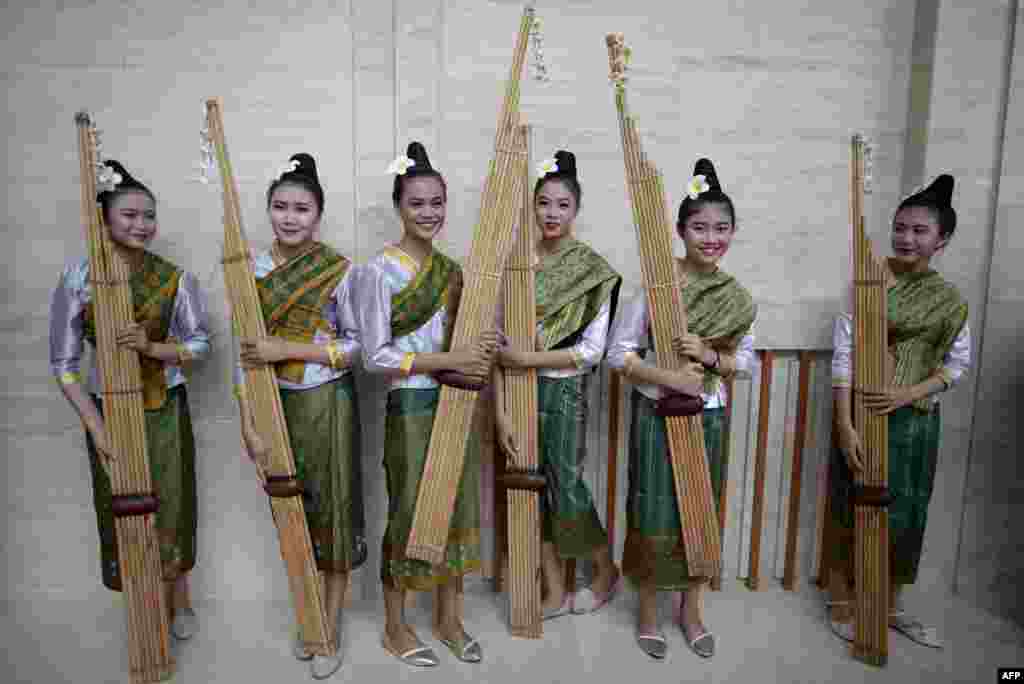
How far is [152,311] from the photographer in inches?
89.4

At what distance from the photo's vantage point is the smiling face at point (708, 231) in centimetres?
226

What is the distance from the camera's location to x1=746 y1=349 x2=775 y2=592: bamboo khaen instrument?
2.88m

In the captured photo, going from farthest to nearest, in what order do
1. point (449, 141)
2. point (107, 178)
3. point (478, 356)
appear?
1. point (449, 141)
2. point (478, 356)
3. point (107, 178)

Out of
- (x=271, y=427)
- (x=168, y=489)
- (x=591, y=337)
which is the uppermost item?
(x=591, y=337)

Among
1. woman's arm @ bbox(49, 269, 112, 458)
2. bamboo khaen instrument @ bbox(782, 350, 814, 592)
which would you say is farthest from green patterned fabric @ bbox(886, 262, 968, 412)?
woman's arm @ bbox(49, 269, 112, 458)

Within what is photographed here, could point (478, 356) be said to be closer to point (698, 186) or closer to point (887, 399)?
point (698, 186)

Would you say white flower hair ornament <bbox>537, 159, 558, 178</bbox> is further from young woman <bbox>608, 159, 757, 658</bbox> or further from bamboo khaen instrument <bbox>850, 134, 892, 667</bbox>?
bamboo khaen instrument <bbox>850, 134, 892, 667</bbox>

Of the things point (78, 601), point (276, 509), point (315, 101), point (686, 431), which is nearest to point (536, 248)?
point (686, 431)

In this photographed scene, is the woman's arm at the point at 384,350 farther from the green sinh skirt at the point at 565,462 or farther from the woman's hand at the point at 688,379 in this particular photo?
the woman's hand at the point at 688,379

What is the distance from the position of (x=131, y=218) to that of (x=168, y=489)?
0.87 metres

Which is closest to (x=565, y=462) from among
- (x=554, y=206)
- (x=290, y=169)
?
(x=554, y=206)

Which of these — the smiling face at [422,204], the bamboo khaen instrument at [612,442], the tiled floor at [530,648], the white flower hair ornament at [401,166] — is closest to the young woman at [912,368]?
the tiled floor at [530,648]

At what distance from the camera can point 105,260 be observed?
6.98 feet

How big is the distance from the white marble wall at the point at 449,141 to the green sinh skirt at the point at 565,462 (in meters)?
0.44
